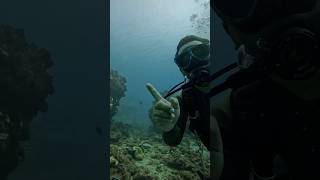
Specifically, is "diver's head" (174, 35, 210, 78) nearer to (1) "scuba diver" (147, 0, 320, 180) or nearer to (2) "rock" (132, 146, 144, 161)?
(1) "scuba diver" (147, 0, 320, 180)

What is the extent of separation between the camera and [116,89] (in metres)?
2.35

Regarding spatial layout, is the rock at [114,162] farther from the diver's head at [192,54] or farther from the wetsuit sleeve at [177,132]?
the diver's head at [192,54]

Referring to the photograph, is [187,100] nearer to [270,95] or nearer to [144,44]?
[144,44]

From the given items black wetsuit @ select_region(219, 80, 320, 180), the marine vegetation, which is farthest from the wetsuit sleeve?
the marine vegetation

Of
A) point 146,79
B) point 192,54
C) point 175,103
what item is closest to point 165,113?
point 175,103

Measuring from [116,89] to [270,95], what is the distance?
1.00 m

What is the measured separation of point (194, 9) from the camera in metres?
2.25

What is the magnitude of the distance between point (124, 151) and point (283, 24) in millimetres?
1223

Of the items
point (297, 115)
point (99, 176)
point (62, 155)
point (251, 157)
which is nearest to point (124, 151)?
point (99, 176)

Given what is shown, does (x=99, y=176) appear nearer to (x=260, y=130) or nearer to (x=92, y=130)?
(x=92, y=130)

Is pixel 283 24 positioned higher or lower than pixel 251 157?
higher

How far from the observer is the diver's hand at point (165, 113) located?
2223 mm

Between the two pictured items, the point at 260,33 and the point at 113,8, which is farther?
the point at 113,8

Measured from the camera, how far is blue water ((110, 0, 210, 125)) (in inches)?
91.0
